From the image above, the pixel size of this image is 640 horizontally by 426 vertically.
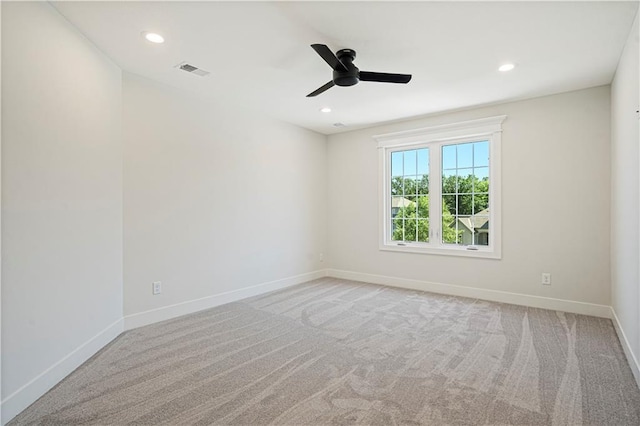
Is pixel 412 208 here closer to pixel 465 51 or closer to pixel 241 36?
pixel 465 51

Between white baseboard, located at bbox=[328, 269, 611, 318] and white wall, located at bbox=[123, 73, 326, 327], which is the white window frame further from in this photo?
white wall, located at bbox=[123, 73, 326, 327]

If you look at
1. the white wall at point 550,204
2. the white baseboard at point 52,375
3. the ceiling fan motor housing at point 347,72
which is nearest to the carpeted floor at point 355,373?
the white baseboard at point 52,375

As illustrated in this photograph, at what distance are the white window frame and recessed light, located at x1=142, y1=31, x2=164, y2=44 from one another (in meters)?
3.44

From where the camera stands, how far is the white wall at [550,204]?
3.57 metres

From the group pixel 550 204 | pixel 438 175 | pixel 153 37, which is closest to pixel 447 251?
pixel 438 175

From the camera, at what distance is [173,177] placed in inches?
141

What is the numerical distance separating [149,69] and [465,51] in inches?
116

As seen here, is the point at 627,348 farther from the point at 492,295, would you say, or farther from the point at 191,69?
the point at 191,69

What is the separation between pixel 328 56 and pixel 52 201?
87.1 inches

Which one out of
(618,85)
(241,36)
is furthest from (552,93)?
(241,36)

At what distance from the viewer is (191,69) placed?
3121 millimetres

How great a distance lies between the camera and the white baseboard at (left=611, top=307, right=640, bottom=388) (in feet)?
7.22

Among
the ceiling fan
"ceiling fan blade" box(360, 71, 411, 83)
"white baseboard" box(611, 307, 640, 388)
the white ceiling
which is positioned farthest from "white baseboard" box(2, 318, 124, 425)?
"white baseboard" box(611, 307, 640, 388)

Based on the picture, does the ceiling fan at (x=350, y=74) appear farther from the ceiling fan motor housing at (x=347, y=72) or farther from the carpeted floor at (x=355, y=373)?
the carpeted floor at (x=355, y=373)
